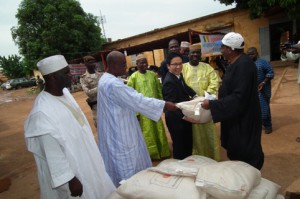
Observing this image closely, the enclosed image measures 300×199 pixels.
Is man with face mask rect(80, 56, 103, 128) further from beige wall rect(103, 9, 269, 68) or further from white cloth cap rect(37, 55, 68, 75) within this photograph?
beige wall rect(103, 9, 269, 68)

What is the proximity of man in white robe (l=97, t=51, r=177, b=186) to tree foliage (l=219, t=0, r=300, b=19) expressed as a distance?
39.8ft

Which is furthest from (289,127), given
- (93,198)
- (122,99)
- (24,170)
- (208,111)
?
(24,170)

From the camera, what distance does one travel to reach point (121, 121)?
262 centimetres

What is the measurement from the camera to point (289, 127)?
519 centimetres

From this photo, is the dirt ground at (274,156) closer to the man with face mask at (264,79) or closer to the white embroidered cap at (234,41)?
the man with face mask at (264,79)

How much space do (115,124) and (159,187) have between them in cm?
97

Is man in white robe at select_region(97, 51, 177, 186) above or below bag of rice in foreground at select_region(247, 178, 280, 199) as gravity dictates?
above

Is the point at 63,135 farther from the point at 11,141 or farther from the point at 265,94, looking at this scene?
the point at 11,141

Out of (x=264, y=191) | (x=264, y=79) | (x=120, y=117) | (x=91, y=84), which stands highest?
(x=91, y=84)

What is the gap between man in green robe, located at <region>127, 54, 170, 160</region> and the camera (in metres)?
4.29

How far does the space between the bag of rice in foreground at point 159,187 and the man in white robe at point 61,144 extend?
0.37 meters

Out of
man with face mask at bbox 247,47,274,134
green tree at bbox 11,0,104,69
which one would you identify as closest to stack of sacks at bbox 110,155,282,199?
man with face mask at bbox 247,47,274,134

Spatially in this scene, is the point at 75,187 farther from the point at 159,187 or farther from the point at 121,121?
the point at 121,121

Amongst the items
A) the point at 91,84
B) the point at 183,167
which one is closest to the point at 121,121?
the point at 183,167
